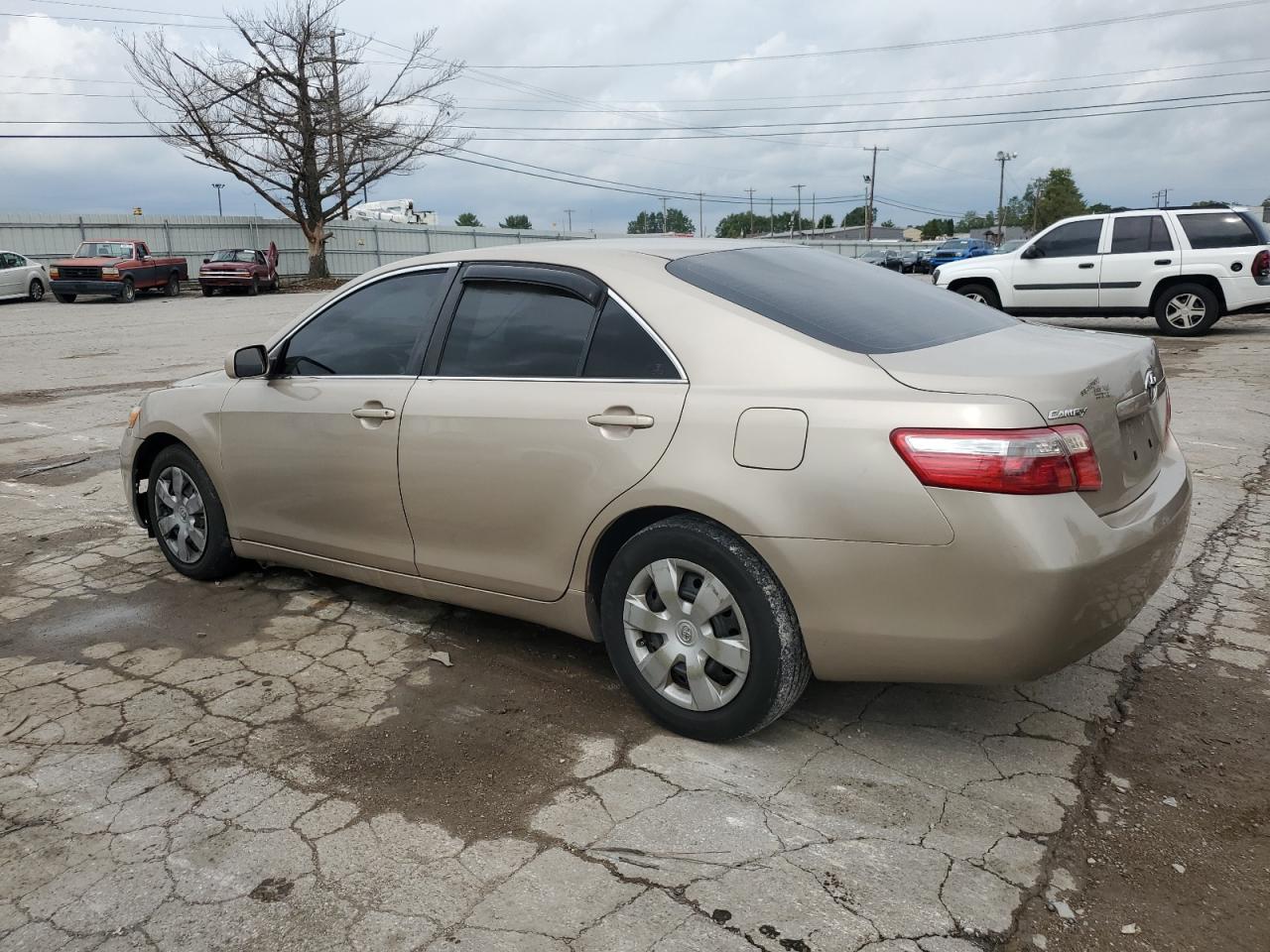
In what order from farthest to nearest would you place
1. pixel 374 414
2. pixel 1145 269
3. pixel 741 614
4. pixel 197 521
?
pixel 1145 269, pixel 197 521, pixel 374 414, pixel 741 614

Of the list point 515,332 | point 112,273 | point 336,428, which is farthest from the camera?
point 112,273

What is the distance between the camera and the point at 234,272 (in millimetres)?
31672

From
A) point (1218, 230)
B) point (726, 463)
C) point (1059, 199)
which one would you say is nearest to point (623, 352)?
point (726, 463)

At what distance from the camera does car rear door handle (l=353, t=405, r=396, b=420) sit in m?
3.83

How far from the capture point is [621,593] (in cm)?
325

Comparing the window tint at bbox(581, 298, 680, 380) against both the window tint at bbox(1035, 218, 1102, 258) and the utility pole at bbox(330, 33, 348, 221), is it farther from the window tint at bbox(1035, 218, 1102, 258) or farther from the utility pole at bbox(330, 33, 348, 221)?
the utility pole at bbox(330, 33, 348, 221)

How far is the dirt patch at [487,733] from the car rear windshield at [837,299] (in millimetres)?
1394

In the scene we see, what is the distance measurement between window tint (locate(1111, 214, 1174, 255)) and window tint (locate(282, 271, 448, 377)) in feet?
42.1

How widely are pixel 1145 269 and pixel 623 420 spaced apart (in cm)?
1317

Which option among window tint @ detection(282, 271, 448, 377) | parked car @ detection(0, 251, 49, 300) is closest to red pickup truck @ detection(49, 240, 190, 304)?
parked car @ detection(0, 251, 49, 300)

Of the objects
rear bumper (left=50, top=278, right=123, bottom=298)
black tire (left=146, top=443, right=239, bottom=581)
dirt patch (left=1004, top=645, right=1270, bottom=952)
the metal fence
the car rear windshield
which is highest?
the metal fence

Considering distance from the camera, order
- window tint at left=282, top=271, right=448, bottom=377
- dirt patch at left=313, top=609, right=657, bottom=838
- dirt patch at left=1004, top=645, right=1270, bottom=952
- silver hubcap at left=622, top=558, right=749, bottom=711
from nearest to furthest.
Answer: dirt patch at left=1004, top=645, right=1270, bottom=952
dirt patch at left=313, top=609, right=657, bottom=838
silver hubcap at left=622, top=558, right=749, bottom=711
window tint at left=282, top=271, right=448, bottom=377

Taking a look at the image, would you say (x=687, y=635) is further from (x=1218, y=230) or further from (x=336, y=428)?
(x=1218, y=230)

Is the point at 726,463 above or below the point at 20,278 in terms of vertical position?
below
